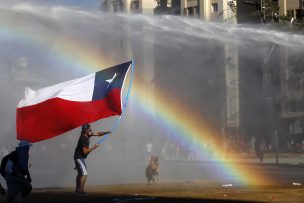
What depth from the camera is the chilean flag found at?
15391 mm

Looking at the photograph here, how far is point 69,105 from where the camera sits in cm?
1606

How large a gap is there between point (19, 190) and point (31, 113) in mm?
2668

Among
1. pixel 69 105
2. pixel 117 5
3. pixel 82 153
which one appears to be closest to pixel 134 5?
pixel 117 5

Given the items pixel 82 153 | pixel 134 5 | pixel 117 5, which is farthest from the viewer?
pixel 134 5

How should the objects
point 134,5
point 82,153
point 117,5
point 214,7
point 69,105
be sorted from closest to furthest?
1. point 69,105
2. point 82,153
3. point 214,7
4. point 117,5
5. point 134,5

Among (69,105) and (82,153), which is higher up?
(69,105)

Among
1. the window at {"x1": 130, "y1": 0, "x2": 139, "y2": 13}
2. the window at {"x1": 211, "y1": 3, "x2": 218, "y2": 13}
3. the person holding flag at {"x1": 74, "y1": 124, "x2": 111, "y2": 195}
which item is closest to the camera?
the person holding flag at {"x1": 74, "y1": 124, "x2": 111, "y2": 195}

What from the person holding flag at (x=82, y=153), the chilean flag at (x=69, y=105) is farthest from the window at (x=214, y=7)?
the person holding flag at (x=82, y=153)

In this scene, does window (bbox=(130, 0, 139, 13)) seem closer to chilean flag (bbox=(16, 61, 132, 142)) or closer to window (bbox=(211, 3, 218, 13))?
window (bbox=(211, 3, 218, 13))

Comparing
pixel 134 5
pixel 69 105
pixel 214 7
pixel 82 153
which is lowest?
pixel 82 153

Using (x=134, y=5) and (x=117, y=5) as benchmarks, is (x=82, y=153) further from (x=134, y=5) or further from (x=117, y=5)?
(x=134, y=5)

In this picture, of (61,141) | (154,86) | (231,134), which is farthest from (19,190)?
(154,86)

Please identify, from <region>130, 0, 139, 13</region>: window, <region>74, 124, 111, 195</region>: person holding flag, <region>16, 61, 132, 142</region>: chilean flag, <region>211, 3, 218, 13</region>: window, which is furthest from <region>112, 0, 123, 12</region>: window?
<region>74, 124, 111, 195</region>: person holding flag

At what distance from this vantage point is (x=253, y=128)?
60031mm
